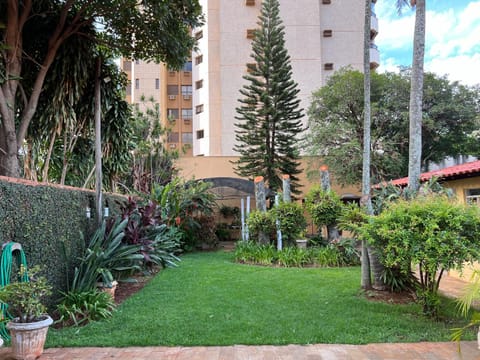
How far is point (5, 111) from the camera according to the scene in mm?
4969

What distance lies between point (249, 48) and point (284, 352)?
868 inches

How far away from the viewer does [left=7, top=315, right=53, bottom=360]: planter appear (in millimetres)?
3107

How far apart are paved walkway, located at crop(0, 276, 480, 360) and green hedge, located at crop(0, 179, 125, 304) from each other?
1.18m

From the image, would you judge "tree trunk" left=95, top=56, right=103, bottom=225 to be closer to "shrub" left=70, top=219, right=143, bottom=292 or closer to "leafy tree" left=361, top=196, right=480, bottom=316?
"shrub" left=70, top=219, right=143, bottom=292

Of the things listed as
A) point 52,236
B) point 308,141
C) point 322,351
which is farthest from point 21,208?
point 308,141

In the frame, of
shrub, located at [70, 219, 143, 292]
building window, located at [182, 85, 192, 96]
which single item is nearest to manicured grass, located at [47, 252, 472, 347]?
shrub, located at [70, 219, 143, 292]

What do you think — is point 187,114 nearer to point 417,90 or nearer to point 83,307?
point 417,90

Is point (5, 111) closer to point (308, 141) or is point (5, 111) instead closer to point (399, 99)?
point (308, 141)

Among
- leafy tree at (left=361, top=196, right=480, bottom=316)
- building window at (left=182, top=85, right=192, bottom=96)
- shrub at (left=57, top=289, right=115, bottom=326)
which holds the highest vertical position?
building window at (left=182, top=85, right=192, bottom=96)

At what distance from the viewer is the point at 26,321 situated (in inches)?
127

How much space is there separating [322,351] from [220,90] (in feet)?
69.8

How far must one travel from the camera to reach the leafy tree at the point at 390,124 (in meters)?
15.5

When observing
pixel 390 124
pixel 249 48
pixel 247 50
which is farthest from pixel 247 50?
pixel 390 124

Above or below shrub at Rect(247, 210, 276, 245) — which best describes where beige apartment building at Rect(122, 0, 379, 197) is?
above
